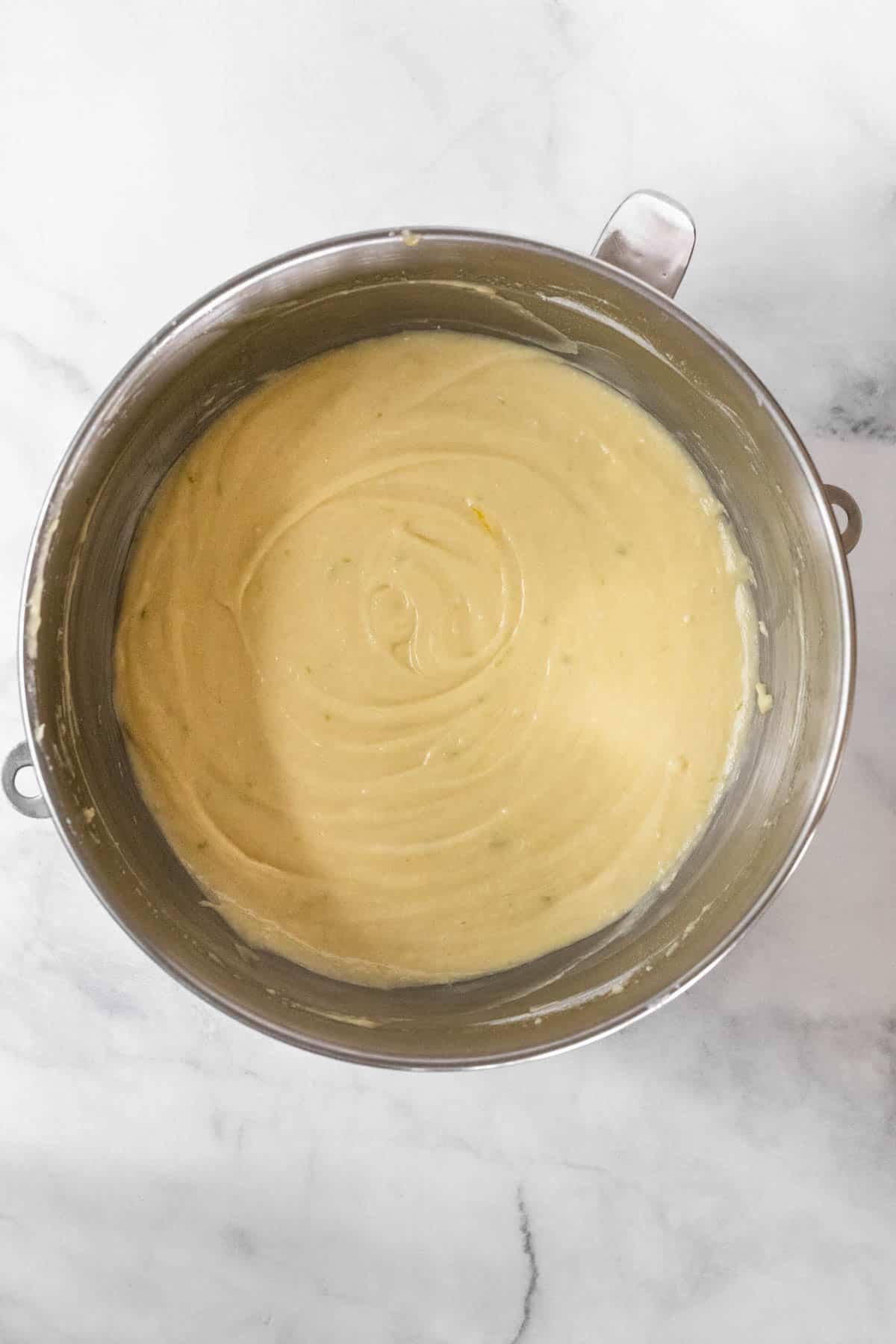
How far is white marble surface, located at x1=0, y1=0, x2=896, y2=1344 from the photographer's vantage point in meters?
1.68

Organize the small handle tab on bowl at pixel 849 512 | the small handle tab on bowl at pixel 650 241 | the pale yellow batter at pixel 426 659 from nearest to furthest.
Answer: the small handle tab on bowl at pixel 650 241 → the small handle tab on bowl at pixel 849 512 → the pale yellow batter at pixel 426 659

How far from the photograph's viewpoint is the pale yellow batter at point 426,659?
5.42 feet

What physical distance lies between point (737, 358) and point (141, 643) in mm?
922

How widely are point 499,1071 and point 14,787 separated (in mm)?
831

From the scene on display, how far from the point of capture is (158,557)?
1.65 m

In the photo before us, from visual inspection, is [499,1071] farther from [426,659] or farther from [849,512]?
[849,512]

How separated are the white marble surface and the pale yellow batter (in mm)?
203

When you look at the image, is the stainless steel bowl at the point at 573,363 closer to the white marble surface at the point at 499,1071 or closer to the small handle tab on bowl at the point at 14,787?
the small handle tab on bowl at the point at 14,787

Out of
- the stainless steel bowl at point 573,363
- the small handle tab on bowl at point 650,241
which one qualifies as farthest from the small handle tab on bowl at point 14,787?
the small handle tab on bowl at point 650,241

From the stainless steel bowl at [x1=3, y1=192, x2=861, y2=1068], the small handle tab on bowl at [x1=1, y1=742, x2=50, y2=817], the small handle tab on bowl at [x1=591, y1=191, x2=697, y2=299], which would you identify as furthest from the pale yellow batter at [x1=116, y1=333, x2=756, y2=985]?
the small handle tab on bowl at [x1=591, y1=191, x2=697, y2=299]

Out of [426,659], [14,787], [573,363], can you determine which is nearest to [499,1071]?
[426,659]

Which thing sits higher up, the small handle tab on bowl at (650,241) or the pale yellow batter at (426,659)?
the small handle tab on bowl at (650,241)

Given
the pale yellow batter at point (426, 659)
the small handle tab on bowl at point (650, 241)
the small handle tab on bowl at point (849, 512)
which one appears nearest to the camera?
the small handle tab on bowl at point (650, 241)

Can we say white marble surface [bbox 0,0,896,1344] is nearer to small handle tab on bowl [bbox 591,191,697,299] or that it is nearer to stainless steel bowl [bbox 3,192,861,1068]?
stainless steel bowl [bbox 3,192,861,1068]
